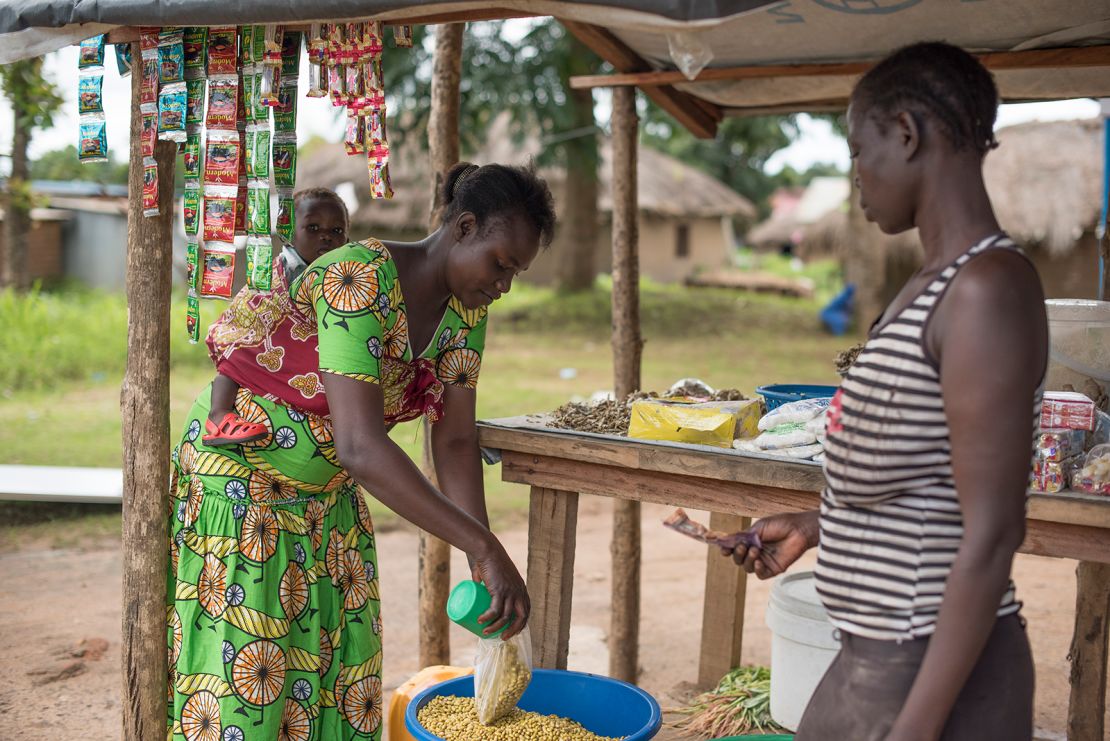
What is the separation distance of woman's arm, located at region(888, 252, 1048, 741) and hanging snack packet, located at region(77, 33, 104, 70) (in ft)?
7.28

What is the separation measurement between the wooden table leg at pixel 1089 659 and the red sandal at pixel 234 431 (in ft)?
8.71

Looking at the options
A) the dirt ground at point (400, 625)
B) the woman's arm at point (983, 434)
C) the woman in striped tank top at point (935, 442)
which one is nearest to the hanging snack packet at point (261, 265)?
the woman in striped tank top at point (935, 442)

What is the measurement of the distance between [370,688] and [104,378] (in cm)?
913

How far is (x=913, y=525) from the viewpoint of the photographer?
1.44m

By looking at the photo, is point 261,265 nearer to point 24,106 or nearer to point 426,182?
point 24,106

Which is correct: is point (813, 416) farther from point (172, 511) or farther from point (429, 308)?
point (172, 511)

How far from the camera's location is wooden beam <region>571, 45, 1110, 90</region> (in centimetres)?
351

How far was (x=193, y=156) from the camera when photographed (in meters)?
2.67

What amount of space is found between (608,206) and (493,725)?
19.0 m

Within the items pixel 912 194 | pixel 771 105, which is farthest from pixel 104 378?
pixel 912 194

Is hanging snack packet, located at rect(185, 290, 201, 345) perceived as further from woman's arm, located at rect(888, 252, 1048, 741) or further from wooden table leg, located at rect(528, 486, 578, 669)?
woman's arm, located at rect(888, 252, 1048, 741)

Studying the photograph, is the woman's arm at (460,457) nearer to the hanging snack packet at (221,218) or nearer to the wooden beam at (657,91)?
the hanging snack packet at (221,218)

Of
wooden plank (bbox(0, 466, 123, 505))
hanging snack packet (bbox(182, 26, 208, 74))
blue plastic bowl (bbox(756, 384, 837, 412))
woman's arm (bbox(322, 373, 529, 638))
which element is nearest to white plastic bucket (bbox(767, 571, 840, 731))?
blue plastic bowl (bbox(756, 384, 837, 412))

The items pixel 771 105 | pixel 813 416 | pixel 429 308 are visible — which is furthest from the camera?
pixel 771 105
